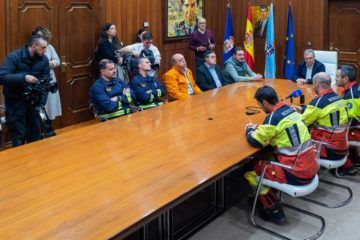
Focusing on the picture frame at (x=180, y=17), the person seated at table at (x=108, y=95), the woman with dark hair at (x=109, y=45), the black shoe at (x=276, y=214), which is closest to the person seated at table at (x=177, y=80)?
the person seated at table at (x=108, y=95)

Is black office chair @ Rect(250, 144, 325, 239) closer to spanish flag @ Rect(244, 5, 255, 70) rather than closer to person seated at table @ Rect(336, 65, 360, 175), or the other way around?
person seated at table @ Rect(336, 65, 360, 175)

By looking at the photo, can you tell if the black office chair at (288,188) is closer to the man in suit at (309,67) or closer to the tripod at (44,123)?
the tripod at (44,123)

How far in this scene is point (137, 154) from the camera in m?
3.24

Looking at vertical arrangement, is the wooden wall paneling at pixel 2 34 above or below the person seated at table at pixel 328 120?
above

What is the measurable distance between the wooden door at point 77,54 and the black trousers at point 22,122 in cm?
165

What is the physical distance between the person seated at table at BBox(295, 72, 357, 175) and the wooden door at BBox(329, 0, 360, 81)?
4.30 m

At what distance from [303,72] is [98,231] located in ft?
16.1

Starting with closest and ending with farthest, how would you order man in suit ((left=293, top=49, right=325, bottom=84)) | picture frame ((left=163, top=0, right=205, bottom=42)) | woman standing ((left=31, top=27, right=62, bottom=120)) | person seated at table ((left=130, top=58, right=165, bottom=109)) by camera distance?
person seated at table ((left=130, top=58, right=165, bottom=109)) → woman standing ((left=31, top=27, right=62, bottom=120)) → man in suit ((left=293, top=49, right=325, bottom=84)) → picture frame ((left=163, top=0, right=205, bottom=42))

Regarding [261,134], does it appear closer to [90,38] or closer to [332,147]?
[332,147]

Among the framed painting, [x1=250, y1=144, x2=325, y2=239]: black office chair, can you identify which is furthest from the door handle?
the framed painting

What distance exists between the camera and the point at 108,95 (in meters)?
4.77

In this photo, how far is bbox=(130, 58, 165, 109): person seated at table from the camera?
516cm

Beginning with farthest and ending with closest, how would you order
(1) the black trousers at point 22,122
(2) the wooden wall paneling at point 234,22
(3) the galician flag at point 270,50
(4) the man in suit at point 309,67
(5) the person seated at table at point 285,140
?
(3) the galician flag at point 270,50, (2) the wooden wall paneling at point 234,22, (4) the man in suit at point 309,67, (1) the black trousers at point 22,122, (5) the person seated at table at point 285,140

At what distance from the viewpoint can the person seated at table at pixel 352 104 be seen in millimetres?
4562
